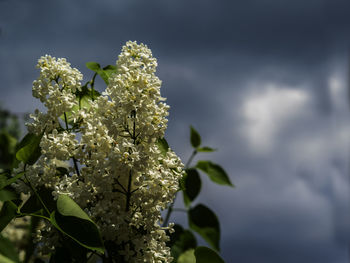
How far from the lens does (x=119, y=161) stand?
0.58 m

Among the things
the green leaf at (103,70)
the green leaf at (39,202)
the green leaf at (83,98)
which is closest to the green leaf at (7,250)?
the green leaf at (39,202)

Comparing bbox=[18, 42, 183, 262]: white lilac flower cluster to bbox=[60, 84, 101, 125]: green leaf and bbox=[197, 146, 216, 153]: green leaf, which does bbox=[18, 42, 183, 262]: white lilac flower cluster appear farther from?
bbox=[197, 146, 216, 153]: green leaf

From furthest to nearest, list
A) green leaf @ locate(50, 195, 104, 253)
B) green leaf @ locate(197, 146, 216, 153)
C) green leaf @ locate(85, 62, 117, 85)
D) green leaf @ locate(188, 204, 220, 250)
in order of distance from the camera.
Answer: green leaf @ locate(197, 146, 216, 153) < green leaf @ locate(188, 204, 220, 250) < green leaf @ locate(85, 62, 117, 85) < green leaf @ locate(50, 195, 104, 253)

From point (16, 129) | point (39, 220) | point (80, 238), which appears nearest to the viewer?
point (80, 238)

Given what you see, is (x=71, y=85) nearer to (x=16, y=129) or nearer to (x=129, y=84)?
(x=129, y=84)

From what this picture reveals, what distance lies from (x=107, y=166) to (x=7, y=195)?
19cm

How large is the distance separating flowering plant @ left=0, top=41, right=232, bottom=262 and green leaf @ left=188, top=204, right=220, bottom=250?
1.38 feet

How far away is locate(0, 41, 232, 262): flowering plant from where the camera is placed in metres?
0.60

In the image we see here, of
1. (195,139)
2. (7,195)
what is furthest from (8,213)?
(195,139)

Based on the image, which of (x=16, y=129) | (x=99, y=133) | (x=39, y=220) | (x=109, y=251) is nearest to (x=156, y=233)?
(x=109, y=251)

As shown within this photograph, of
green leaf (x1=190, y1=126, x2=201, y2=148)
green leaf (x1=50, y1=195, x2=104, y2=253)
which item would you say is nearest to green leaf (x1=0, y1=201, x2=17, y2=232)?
green leaf (x1=50, y1=195, x2=104, y2=253)

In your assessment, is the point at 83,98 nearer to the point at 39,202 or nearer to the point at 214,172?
the point at 39,202

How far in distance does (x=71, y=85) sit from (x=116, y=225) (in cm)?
24

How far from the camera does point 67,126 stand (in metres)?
0.66
